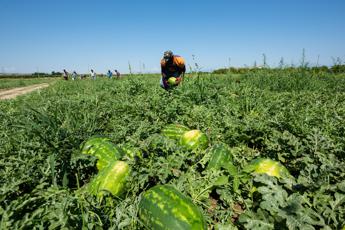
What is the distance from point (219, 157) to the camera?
228 centimetres

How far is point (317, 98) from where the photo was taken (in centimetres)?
517

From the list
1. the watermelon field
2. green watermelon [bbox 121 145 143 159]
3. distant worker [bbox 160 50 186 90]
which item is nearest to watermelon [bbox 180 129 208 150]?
the watermelon field

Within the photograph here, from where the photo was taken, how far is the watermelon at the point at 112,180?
1934mm

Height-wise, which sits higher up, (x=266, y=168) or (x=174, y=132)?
(x=174, y=132)

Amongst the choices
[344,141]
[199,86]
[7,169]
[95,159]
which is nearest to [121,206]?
[95,159]

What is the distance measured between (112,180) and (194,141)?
1.03 metres

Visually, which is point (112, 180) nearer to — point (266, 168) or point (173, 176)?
point (173, 176)

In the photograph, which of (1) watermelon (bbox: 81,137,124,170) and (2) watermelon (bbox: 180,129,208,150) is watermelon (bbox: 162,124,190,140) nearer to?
(2) watermelon (bbox: 180,129,208,150)

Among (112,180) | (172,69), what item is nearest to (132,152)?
(112,180)

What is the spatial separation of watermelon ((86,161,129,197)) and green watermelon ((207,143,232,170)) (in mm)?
761

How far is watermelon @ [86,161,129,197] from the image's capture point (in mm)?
1934

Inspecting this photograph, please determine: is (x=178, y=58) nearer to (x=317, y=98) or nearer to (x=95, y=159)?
(x=317, y=98)

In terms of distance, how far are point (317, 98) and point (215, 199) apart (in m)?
4.12

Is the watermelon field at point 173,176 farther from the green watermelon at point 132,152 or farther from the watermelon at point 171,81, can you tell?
the watermelon at point 171,81
